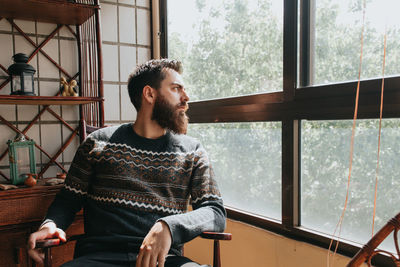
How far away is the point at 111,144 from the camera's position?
1.43 m

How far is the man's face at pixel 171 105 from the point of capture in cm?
148

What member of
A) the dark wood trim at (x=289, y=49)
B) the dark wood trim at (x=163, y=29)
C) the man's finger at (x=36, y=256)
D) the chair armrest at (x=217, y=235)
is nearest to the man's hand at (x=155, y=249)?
the chair armrest at (x=217, y=235)

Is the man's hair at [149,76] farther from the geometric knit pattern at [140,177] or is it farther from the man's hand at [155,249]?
the man's hand at [155,249]

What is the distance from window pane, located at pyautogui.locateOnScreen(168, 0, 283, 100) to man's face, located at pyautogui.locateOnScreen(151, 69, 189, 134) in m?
0.43

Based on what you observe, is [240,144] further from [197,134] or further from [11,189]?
[11,189]

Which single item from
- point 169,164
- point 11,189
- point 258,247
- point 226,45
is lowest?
point 258,247

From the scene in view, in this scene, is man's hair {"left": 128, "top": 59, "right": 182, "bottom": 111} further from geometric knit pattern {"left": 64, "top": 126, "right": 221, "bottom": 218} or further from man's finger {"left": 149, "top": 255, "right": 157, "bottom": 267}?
man's finger {"left": 149, "top": 255, "right": 157, "bottom": 267}

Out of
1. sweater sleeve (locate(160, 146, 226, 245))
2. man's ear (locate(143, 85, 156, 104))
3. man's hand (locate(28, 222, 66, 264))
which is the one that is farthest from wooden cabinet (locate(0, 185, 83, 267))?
sweater sleeve (locate(160, 146, 226, 245))

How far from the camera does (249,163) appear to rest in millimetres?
1765

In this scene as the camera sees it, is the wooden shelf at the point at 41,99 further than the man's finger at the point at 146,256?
Yes

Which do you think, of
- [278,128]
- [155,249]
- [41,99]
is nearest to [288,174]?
[278,128]

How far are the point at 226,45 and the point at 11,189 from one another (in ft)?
4.68

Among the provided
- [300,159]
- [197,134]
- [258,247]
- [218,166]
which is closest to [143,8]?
[197,134]

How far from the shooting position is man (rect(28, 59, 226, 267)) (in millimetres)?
1237
